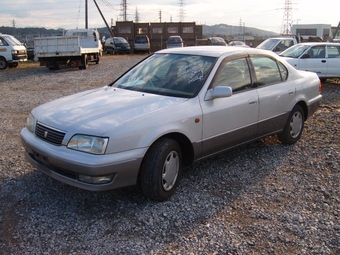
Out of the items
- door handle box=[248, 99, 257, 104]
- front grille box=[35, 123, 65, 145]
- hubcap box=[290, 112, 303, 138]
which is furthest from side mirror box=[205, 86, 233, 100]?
hubcap box=[290, 112, 303, 138]

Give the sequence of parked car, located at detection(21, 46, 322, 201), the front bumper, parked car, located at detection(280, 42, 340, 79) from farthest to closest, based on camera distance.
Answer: parked car, located at detection(280, 42, 340, 79) < parked car, located at detection(21, 46, 322, 201) < the front bumper

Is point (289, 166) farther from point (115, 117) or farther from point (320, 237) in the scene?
point (115, 117)

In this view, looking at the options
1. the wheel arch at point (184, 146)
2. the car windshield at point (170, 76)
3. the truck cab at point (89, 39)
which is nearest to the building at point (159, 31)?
the truck cab at point (89, 39)

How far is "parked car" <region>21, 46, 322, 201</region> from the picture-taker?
351cm

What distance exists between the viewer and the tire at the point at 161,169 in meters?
3.71

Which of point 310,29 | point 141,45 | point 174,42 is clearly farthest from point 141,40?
point 310,29

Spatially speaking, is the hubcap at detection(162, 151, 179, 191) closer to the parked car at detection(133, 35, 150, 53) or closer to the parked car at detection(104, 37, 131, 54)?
the parked car at detection(104, 37, 131, 54)

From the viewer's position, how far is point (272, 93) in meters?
5.18

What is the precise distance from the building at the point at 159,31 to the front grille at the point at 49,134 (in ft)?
A: 123

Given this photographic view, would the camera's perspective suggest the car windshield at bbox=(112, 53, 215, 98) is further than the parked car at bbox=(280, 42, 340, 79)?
No

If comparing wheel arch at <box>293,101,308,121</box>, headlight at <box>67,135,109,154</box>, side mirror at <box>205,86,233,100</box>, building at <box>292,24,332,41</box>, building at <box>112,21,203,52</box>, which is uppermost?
building at <box>292,24,332,41</box>

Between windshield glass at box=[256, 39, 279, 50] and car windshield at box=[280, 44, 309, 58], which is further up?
windshield glass at box=[256, 39, 279, 50]

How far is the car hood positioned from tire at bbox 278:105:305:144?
2.33 m

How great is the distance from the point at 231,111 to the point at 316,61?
9465mm
